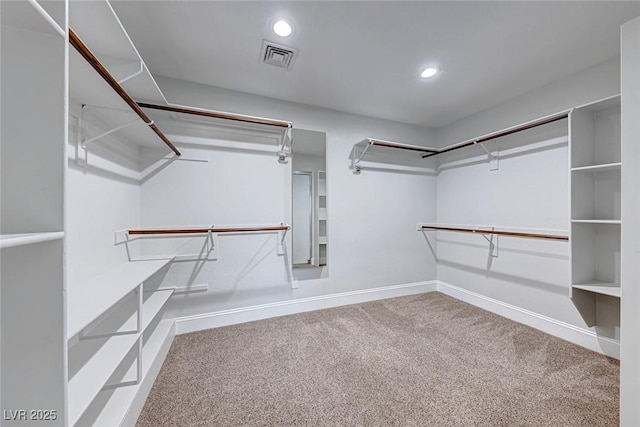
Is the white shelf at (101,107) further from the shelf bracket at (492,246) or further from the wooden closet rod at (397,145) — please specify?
the shelf bracket at (492,246)

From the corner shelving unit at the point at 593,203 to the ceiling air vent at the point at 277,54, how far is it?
2204mm

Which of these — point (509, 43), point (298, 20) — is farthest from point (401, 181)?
point (298, 20)

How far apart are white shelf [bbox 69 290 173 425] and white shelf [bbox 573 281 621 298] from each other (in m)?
2.89

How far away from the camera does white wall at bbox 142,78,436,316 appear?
215 cm

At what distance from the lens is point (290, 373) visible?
5.22 feet

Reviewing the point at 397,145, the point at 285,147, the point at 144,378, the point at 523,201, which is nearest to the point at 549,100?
the point at 523,201

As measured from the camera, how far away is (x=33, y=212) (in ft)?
1.97

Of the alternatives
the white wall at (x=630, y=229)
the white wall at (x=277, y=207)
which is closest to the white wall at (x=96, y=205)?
the white wall at (x=277, y=207)

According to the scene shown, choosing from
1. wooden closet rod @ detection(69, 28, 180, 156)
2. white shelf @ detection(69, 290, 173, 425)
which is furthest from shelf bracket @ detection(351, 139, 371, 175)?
white shelf @ detection(69, 290, 173, 425)

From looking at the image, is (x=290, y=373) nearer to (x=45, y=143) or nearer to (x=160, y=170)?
(x=45, y=143)

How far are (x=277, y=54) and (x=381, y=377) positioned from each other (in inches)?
95.5

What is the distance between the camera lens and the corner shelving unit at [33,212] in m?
0.58

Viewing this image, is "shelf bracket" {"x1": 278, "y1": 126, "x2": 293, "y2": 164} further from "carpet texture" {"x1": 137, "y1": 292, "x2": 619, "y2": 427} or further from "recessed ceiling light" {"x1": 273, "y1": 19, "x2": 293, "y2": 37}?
"carpet texture" {"x1": 137, "y1": 292, "x2": 619, "y2": 427}

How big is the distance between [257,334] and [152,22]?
244 centimetres
